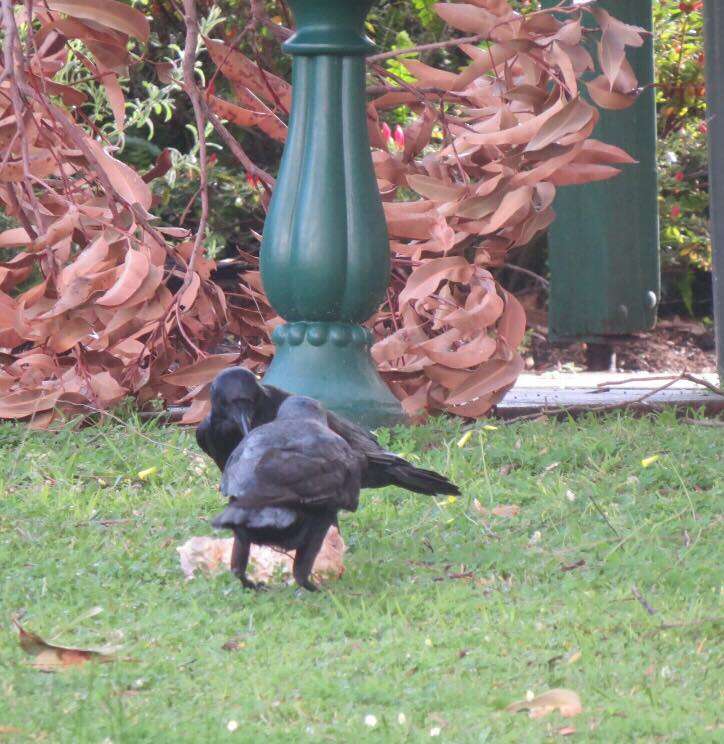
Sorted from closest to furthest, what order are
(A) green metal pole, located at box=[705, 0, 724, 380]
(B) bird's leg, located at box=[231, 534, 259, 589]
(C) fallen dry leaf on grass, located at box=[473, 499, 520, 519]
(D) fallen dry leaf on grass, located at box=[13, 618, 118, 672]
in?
(D) fallen dry leaf on grass, located at box=[13, 618, 118, 672]
(B) bird's leg, located at box=[231, 534, 259, 589]
(C) fallen dry leaf on grass, located at box=[473, 499, 520, 519]
(A) green metal pole, located at box=[705, 0, 724, 380]

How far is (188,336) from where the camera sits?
19.9ft

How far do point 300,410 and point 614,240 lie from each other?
446cm

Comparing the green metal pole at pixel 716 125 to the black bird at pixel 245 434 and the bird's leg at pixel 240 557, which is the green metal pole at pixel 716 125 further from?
the bird's leg at pixel 240 557

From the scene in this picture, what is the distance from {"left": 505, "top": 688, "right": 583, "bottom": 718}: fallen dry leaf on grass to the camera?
2.68 metres

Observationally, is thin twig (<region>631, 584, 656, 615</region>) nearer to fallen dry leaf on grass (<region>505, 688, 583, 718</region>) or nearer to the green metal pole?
fallen dry leaf on grass (<region>505, 688, 583, 718</region>)

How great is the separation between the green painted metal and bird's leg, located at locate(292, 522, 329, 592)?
15.5 feet

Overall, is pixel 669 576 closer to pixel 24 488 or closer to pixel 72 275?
pixel 24 488

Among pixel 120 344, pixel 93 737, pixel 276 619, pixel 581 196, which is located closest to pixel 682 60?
pixel 581 196

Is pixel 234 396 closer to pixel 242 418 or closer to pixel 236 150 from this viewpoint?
pixel 242 418

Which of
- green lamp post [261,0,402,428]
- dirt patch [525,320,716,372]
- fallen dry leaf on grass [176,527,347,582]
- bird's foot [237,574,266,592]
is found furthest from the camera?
dirt patch [525,320,716,372]

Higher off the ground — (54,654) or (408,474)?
(408,474)

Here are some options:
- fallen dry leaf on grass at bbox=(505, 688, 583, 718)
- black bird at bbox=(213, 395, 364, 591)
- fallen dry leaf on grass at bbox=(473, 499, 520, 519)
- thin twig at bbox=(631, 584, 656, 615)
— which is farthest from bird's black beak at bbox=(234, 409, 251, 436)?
fallen dry leaf on grass at bbox=(505, 688, 583, 718)

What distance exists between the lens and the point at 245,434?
373cm

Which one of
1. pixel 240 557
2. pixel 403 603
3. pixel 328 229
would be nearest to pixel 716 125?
pixel 328 229
